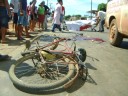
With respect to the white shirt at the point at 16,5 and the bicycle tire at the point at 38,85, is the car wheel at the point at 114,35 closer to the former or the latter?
the white shirt at the point at 16,5

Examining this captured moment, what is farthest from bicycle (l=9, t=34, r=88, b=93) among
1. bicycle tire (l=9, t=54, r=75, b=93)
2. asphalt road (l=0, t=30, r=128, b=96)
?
asphalt road (l=0, t=30, r=128, b=96)

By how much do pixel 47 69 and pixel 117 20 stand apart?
4.81 meters

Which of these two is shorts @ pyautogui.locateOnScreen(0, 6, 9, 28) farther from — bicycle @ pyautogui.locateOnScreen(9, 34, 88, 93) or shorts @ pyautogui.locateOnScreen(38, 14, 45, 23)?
shorts @ pyautogui.locateOnScreen(38, 14, 45, 23)

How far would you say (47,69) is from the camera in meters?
4.86

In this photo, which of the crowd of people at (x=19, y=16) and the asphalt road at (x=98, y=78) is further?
the crowd of people at (x=19, y=16)

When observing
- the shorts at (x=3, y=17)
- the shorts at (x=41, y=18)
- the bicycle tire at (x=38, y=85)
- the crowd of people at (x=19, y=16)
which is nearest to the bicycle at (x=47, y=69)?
the bicycle tire at (x=38, y=85)

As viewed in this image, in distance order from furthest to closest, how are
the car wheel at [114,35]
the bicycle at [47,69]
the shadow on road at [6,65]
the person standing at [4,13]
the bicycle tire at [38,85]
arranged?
the car wheel at [114,35] → the person standing at [4,13] → the shadow on road at [6,65] → the bicycle at [47,69] → the bicycle tire at [38,85]

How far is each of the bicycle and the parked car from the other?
3.18 metres

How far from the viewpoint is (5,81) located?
16.5 feet

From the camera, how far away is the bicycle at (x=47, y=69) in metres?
4.46

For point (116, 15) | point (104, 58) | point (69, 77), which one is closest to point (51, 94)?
point (69, 77)

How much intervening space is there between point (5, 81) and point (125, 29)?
14.2 feet

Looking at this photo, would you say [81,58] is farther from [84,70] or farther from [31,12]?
[31,12]

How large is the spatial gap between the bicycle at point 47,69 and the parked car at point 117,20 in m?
3.18
